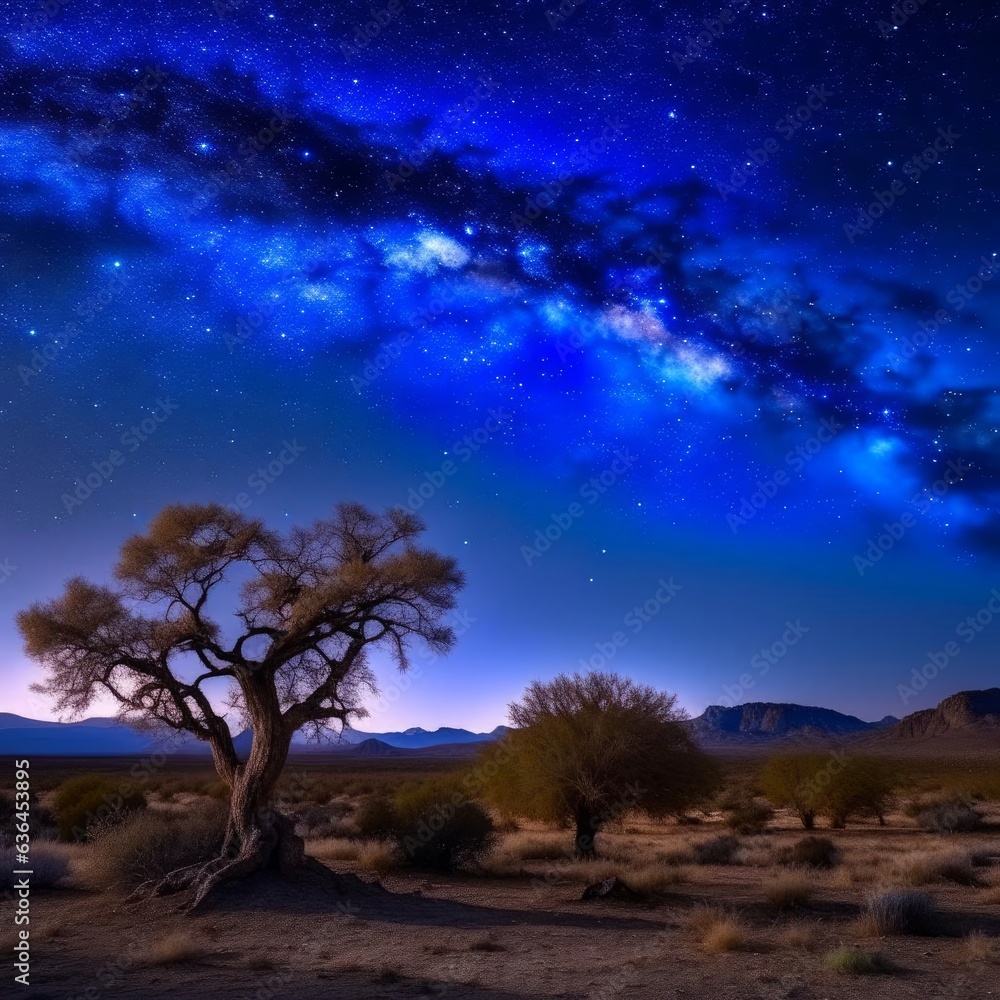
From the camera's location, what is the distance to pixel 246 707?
1764 centimetres

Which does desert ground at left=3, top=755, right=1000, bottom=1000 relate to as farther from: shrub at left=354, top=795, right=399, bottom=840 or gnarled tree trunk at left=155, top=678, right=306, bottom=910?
shrub at left=354, top=795, right=399, bottom=840

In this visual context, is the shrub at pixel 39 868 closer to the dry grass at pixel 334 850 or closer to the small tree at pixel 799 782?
the dry grass at pixel 334 850

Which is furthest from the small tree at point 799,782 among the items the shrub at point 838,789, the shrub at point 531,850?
the shrub at point 531,850

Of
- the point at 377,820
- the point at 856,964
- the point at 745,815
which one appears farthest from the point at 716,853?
the point at 856,964

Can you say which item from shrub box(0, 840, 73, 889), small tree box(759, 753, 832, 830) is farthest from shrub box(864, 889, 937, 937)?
small tree box(759, 753, 832, 830)

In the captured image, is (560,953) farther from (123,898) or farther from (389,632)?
(123,898)

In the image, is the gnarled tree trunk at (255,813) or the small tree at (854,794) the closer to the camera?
the gnarled tree trunk at (255,813)

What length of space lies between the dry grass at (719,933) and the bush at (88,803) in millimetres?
19741

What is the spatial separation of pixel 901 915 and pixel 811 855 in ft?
32.7

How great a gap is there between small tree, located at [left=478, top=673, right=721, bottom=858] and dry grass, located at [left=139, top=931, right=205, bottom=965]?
44.5ft

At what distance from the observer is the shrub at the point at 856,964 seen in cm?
1105

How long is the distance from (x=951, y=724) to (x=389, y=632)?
183 m

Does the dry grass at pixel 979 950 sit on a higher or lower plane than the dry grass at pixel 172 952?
lower

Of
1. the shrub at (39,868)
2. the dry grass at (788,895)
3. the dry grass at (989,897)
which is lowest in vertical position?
the dry grass at (989,897)
